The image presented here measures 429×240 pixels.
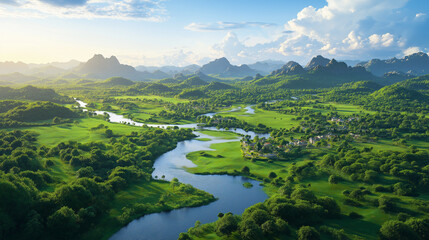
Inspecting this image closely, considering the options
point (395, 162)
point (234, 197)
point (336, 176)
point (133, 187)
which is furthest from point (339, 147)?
point (133, 187)

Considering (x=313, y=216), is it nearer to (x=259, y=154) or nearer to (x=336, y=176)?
(x=336, y=176)

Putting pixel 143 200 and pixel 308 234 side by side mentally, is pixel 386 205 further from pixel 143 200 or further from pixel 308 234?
pixel 143 200

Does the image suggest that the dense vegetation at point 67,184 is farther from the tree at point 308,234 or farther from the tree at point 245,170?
the tree at point 308,234

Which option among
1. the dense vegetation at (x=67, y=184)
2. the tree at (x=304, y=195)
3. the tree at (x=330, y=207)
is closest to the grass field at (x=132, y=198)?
the dense vegetation at (x=67, y=184)

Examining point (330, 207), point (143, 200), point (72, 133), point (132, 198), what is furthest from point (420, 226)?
point (72, 133)

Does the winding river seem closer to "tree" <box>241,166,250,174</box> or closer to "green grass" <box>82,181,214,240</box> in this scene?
"green grass" <box>82,181,214,240</box>
